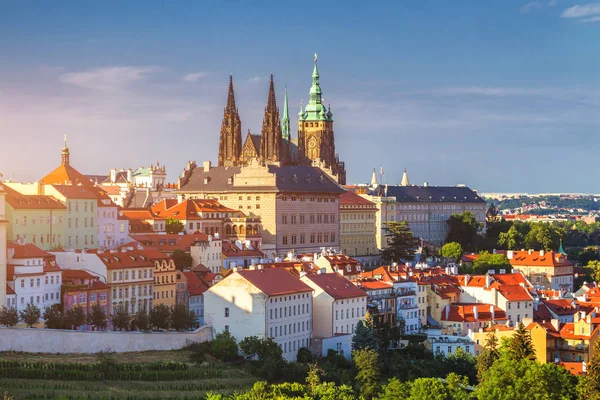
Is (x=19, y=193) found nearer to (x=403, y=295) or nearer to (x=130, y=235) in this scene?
(x=130, y=235)

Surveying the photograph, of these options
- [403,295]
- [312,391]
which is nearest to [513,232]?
[403,295]

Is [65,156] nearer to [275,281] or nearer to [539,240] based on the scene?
[275,281]

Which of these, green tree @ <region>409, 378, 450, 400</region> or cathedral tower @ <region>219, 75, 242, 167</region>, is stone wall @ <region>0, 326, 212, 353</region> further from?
cathedral tower @ <region>219, 75, 242, 167</region>

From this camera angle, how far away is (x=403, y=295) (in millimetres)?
88375

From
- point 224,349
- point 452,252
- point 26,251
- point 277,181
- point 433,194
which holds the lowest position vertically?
point 224,349

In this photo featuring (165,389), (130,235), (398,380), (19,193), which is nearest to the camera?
(165,389)

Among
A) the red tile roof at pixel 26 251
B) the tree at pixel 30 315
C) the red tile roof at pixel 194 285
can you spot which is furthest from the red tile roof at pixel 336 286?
the tree at pixel 30 315

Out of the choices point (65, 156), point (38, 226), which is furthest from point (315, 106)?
point (38, 226)

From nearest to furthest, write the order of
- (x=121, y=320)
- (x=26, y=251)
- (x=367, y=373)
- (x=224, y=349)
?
(x=224, y=349) → (x=367, y=373) → (x=121, y=320) → (x=26, y=251)

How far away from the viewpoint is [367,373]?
231 ft

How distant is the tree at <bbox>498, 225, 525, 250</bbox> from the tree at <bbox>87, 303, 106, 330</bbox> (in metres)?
77.7

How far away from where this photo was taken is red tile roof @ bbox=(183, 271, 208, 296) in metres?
83.4

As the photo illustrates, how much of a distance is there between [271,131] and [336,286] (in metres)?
78.8

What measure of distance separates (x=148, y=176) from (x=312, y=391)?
109921mm
